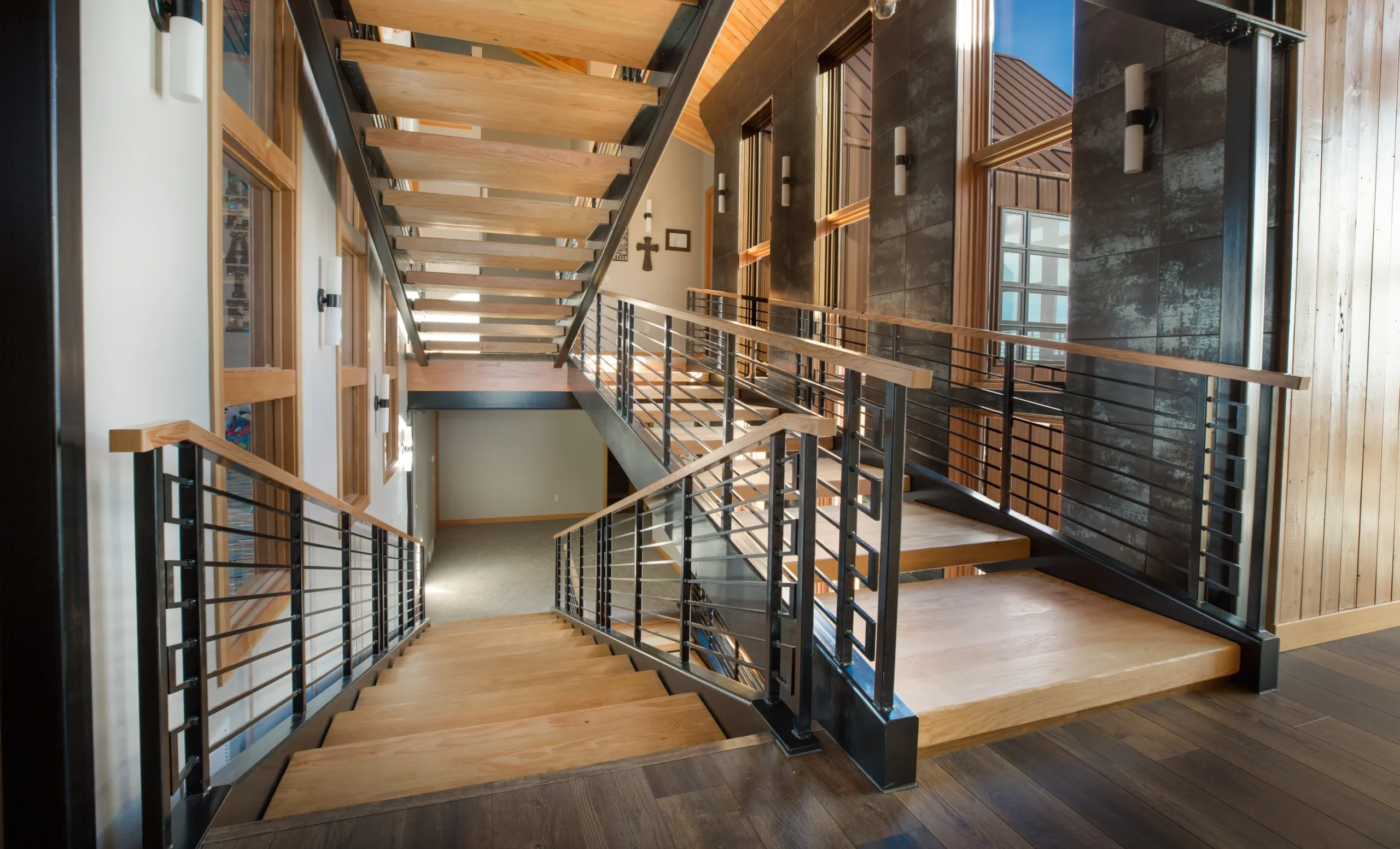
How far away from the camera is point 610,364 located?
584 cm

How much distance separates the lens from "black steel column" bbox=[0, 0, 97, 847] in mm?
1213

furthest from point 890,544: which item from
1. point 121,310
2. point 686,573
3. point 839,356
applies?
point 121,310

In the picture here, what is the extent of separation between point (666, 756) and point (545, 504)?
9766mm

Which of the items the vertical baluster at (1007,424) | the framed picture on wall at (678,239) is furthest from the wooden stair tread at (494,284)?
the framed picture on wall at (678,239)

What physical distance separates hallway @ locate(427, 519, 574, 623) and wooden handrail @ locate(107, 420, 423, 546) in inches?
206

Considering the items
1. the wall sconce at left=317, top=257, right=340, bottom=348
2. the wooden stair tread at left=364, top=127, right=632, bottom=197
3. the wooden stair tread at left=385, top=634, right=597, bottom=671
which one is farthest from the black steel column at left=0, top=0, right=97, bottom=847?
the wall sconce at left=317, top=257, right=340, bottom=348

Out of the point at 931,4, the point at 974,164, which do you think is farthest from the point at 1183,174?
the point at 931,4

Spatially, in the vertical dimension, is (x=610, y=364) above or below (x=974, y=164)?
below

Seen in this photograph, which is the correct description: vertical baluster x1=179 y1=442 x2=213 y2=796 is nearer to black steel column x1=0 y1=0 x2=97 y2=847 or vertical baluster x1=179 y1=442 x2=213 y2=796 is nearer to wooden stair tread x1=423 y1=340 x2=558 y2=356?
Answer: black steel column x1=0 y1=0 x2=97 y2=847

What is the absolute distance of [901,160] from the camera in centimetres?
495

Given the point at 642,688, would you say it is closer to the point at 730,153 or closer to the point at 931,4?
the point at 931,4

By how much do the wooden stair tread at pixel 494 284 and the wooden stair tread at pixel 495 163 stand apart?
3.41 feet

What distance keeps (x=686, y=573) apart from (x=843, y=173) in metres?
4.80

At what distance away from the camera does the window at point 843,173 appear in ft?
20.0
